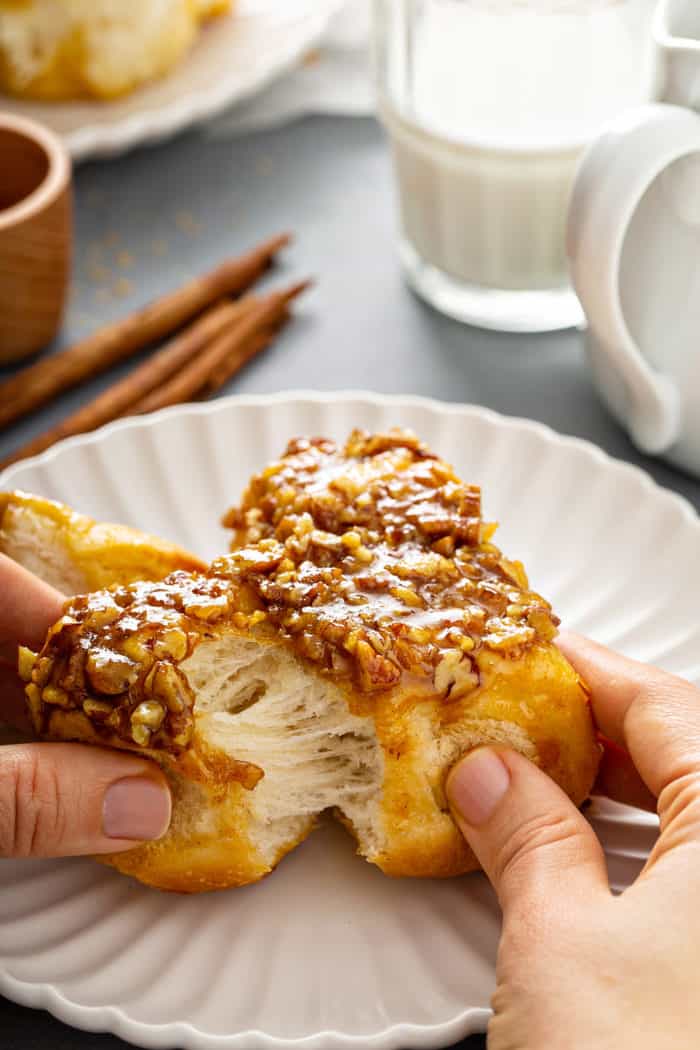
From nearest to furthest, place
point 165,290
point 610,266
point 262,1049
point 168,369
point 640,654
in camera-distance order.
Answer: point 262,1049 < point 640,654 < point 610,266 < point 168,369 < point 165,290

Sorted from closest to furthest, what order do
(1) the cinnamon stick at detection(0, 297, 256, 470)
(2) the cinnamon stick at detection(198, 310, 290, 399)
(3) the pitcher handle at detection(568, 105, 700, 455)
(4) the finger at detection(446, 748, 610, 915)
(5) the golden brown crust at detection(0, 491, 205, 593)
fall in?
(4) the finger at detection(446, 748, 610, 915)
(5) the golden brown crust at detection(0, 491, 205, 593)
(3) the pitcher handle at detection(568, 105, 700, 455)
(1) the cinnamon stick at detection(0, 297, 256, 470)
(2) the cinnamon stick at detection(198, 310, 290, 399)

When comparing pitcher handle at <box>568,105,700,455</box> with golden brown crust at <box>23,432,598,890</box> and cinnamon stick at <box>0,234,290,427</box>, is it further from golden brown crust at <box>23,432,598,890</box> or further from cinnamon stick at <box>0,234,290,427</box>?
cinnamon stick at <box>0,234,290,427</box>

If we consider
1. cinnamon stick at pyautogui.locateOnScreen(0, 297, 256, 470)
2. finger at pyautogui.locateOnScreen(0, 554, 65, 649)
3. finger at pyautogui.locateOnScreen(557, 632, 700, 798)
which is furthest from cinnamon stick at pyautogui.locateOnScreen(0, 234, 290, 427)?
finger at pyautogui.locateOnScreen(557, 632, 700, 798)

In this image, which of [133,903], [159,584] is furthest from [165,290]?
[133,903]

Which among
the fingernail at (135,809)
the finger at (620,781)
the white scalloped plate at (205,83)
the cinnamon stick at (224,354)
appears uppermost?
the white scalloped plate at (205,83)

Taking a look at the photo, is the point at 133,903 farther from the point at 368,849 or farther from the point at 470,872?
the point at 470,872

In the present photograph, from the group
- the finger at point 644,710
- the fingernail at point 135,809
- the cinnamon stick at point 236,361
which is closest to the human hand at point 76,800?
the fingernail at point 135,809

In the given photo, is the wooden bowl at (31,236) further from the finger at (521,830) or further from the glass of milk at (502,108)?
the finger at (521,830)
